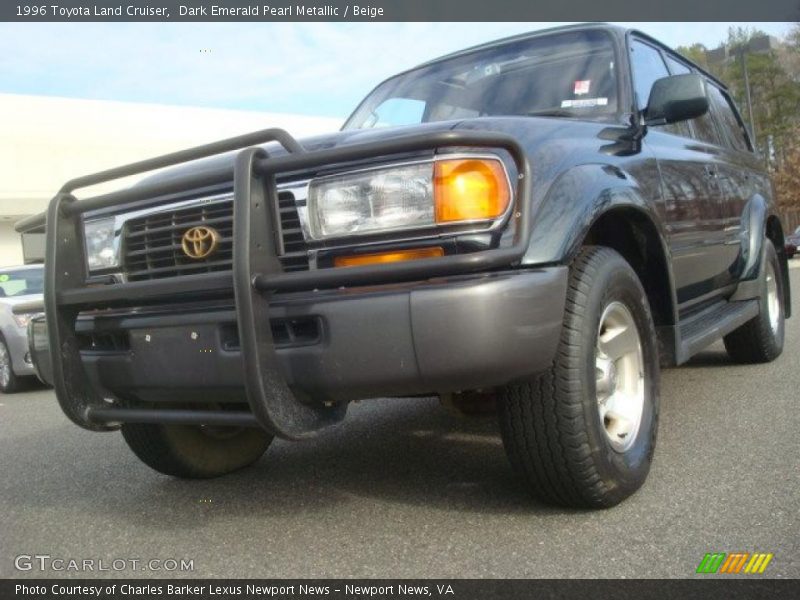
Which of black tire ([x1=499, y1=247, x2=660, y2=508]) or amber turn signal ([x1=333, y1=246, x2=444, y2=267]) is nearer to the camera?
amber turn signal ([x1=333, y1=246, x2=444, y2=267])

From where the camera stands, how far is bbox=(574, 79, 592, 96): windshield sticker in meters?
3.42

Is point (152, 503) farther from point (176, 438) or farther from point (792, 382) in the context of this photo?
point (792, 382)

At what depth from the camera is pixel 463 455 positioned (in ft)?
11.1

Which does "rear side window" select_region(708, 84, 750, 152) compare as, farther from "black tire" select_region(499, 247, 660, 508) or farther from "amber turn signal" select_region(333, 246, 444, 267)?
"amber turn signal" select_region(333, 246, 444, 267)

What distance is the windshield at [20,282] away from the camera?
27.6 feet

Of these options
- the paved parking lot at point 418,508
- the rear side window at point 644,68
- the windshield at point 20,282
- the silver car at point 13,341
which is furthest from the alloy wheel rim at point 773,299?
the windshield at point 20,282

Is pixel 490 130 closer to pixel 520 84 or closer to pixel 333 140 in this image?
pixel 333 140

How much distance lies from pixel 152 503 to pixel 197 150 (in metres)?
1.53

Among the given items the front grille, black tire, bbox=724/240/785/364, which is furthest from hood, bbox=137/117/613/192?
black tire, bbox=724/240/785/364

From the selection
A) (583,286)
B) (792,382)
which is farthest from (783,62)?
(583,286)

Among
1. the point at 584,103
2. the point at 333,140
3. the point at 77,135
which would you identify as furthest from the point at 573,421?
the point at 77,135
